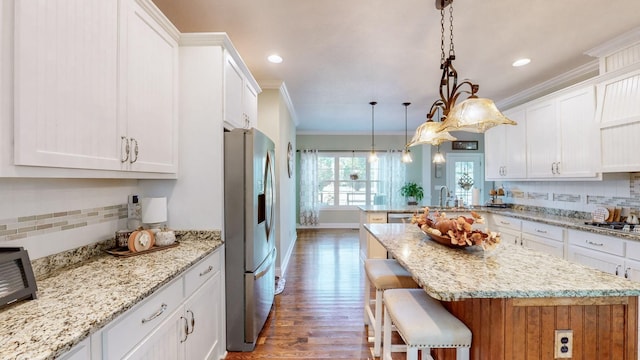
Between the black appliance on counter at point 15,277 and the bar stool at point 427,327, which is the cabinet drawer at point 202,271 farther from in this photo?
the bar stool at point 427,327

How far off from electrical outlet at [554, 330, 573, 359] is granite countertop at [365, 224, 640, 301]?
182 millimetres

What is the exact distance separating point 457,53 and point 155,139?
279cm

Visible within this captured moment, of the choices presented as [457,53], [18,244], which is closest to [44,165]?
[18,244]

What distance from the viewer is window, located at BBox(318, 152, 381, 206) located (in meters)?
7.32

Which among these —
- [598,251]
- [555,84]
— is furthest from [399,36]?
[598,251]

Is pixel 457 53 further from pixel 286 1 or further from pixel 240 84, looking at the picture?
pixel 240 84

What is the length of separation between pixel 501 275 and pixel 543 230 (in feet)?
8.17

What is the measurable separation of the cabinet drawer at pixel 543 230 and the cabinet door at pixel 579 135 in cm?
64

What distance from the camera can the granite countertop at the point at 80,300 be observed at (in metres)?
0.77

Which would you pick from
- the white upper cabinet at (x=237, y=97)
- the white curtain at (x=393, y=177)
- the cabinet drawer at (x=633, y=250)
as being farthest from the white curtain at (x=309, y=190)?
the cabinet drawer at (x=633, y=250)

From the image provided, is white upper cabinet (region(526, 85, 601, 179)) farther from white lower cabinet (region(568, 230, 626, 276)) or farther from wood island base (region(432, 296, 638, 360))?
wood island base (region(432, 296, 638, 360))

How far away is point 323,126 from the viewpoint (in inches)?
257

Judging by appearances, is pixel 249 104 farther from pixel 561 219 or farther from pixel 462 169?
pixel 462 169

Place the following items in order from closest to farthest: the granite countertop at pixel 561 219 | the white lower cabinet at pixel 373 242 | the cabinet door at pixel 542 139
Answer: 1. the granite countertop at pixel 561 219
2. the cabinet door at pixel 542 139
3. the white lower cabinet at pixel 373 242
